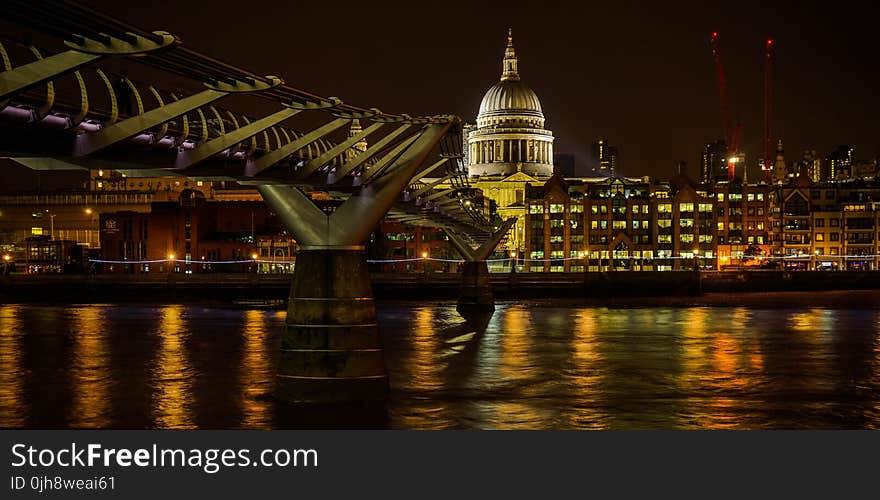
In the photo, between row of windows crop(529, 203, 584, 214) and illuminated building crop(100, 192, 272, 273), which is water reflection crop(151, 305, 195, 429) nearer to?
illuminated building crop(100, 192, 272, 273)

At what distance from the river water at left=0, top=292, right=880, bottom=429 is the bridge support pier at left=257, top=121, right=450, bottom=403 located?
2.27ft

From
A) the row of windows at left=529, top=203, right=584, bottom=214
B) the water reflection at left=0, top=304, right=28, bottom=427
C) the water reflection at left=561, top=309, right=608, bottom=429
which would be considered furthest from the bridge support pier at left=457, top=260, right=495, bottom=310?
the row of windows at left=529, top=203, right=584, bottom=214

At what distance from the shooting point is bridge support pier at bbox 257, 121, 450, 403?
109 ft

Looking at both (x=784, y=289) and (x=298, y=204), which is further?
(x=784, y=289)

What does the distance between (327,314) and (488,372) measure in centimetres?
1497

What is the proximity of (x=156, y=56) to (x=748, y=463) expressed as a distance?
13609 mm

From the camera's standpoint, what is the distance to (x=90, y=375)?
154 ft

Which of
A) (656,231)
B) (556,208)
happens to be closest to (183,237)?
(556,208)

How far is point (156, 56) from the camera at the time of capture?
22.5m

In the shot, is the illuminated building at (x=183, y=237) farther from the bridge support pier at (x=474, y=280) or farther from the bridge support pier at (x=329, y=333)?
the bridge support pier at (x=329, y=333)

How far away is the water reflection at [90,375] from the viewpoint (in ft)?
115

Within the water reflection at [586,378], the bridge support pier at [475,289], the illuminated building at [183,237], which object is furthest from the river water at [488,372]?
the illuminated building at [183,237]

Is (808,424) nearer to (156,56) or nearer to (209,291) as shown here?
(156,56)

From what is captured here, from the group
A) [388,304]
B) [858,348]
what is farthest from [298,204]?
[388,304]
